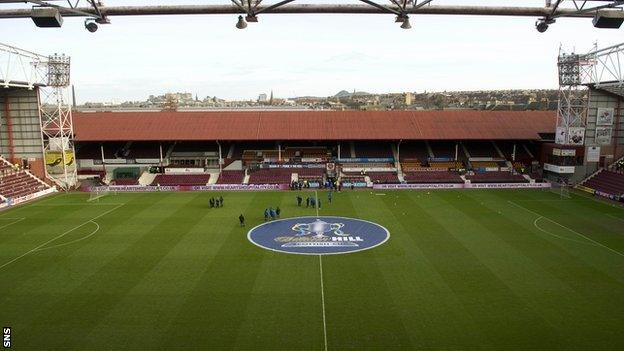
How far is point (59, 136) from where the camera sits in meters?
49.2

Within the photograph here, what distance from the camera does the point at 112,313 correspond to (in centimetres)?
1775

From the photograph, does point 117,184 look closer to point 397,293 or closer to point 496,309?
point 397,293

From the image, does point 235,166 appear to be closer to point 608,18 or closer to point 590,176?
point 590,176

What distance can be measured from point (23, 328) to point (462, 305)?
672 inches

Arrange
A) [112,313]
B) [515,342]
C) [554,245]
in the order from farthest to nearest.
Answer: [554,245] < [112,313] < [515,342]

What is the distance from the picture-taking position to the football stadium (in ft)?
54.0

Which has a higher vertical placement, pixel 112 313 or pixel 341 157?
pixel 341 157

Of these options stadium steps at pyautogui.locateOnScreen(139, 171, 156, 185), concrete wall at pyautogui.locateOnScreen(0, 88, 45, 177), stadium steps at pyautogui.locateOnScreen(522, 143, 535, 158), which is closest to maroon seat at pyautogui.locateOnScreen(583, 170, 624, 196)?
stadium steps at pyautogui.locateOnScreen(522, 143, 535, 158)

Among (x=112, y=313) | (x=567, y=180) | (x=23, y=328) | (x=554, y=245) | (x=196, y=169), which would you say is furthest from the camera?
(x=196, y=169)

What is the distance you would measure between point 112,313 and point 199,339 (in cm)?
457

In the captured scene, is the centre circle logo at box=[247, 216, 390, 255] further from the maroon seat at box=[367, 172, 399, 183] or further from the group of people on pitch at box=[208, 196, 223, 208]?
the maroon seat at box=[367, 172, 399, 183]

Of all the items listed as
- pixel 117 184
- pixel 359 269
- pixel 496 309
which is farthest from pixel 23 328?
pixel 117 184

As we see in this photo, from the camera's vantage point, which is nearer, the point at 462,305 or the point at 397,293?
the point at 462,305

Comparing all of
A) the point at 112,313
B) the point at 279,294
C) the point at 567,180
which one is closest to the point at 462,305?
the point at 279,294
